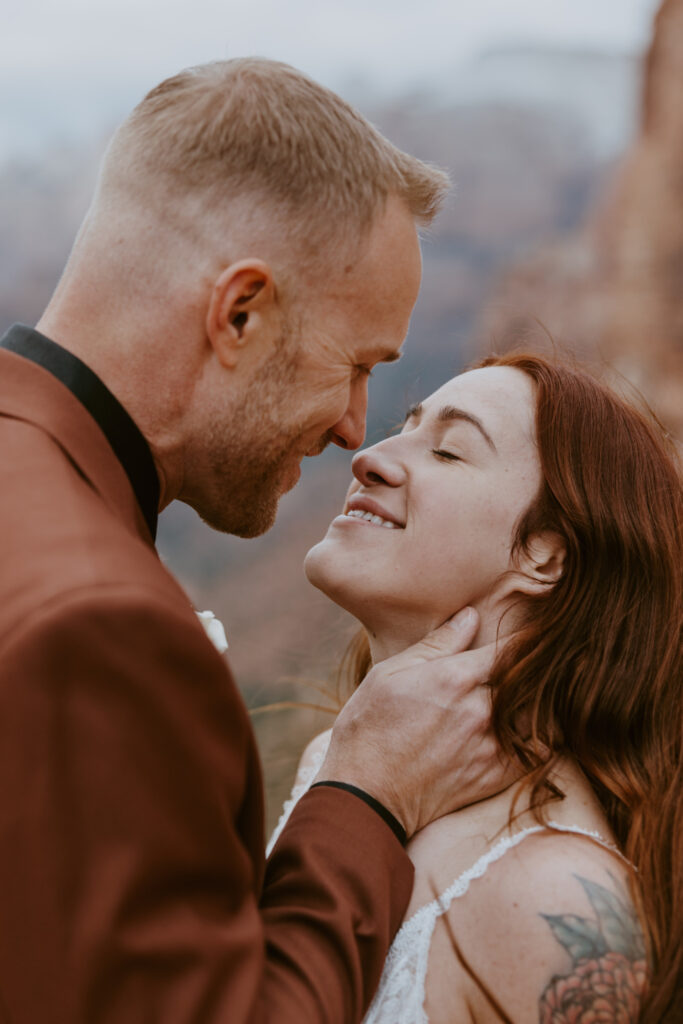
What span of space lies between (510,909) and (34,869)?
888 millimetres

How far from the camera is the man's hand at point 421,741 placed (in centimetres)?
179

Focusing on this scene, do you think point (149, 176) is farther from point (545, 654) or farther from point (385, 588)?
point (545, 654)

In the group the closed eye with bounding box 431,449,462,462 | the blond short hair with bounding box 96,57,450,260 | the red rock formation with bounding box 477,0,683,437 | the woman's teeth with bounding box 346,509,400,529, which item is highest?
the blond short hair with bounding box 96,57,450,260

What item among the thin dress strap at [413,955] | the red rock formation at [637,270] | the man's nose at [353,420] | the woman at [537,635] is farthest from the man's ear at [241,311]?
the red rock formation at [637,270]

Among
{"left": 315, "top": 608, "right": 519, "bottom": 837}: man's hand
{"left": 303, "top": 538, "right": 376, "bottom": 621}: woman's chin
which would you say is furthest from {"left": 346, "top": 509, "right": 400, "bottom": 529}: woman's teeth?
{"left": 315, "top": 608, "right": 519, "bottom": 837}: man's hand

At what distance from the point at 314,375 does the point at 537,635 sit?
73cm

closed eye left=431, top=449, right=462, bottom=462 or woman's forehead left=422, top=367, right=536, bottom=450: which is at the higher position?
woman's forehead left=422, top=367, right=536, bottom=450

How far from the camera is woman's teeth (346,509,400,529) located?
86.4 inches

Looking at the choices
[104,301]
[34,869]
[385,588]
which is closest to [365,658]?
[385,588]

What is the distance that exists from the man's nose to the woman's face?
0.12 metres

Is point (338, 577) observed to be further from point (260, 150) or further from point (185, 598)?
point (260, 150)

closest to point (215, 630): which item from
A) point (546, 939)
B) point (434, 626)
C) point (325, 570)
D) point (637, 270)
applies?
point (325, 570)

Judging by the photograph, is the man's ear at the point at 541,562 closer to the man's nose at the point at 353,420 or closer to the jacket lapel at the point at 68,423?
the man's nose at the point at 353,420

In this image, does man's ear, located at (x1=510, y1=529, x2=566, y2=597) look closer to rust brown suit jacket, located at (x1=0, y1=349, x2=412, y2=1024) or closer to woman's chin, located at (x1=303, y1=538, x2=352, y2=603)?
woman's chin, located at (x1=303, y1=538, x2=352, y2=603)
